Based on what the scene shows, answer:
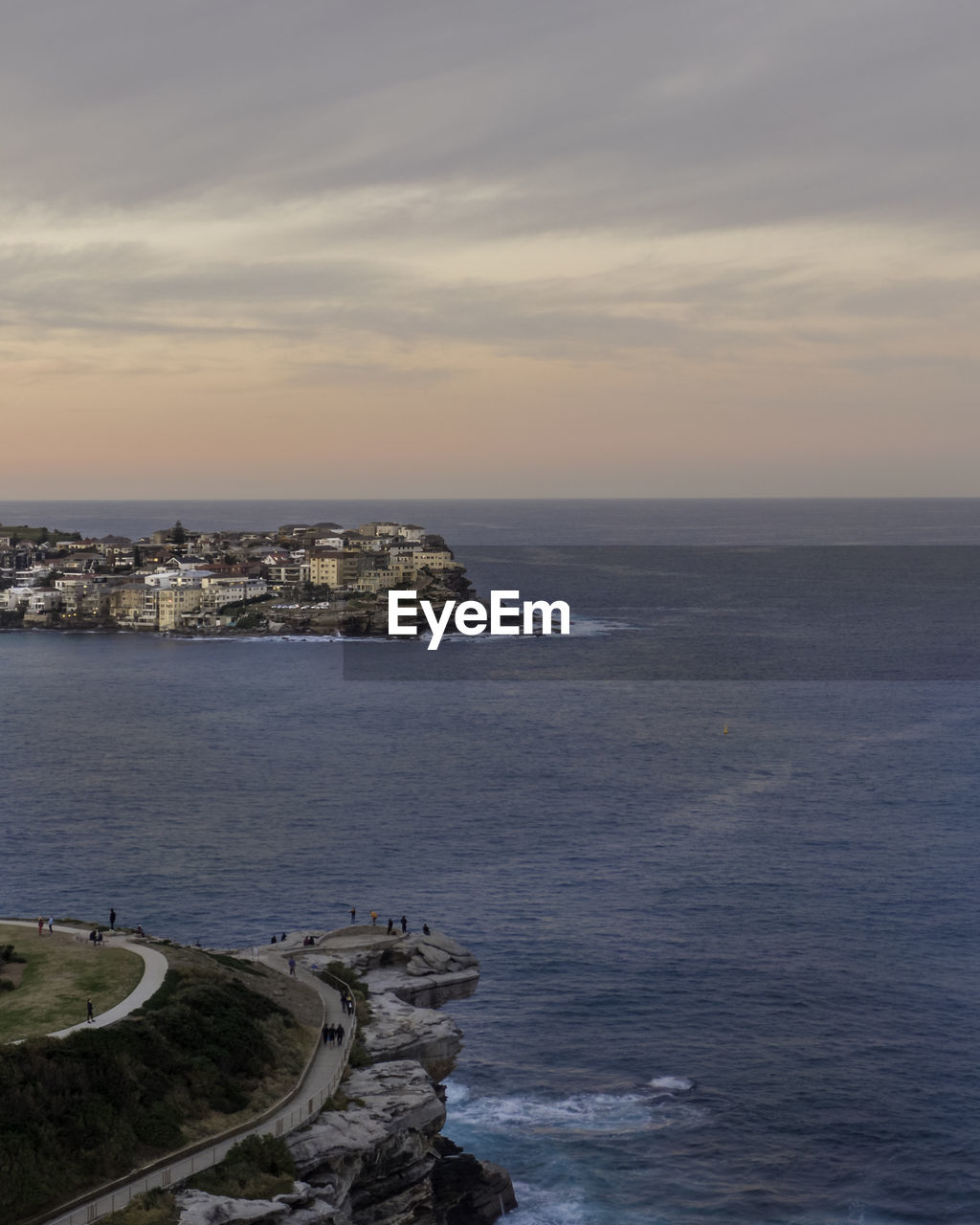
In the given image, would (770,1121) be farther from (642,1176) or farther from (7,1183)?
(7,1183)

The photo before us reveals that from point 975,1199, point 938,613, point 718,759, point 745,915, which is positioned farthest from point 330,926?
point 938,613

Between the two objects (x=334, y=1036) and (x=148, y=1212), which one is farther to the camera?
(x=334, y=1036)

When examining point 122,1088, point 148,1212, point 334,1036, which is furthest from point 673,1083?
point 148,1212

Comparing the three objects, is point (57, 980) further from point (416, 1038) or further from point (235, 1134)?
point (416, 1038)

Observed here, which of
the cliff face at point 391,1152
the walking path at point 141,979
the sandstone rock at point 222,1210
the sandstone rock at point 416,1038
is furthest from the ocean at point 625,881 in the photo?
the sandstone rock at point 222,1210

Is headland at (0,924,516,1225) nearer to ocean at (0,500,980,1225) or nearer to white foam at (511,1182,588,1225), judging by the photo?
white foam at (511,1182,588,1225)

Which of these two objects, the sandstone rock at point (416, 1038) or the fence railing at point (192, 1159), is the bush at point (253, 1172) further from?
the sandstone rock at point (416, 1038)
